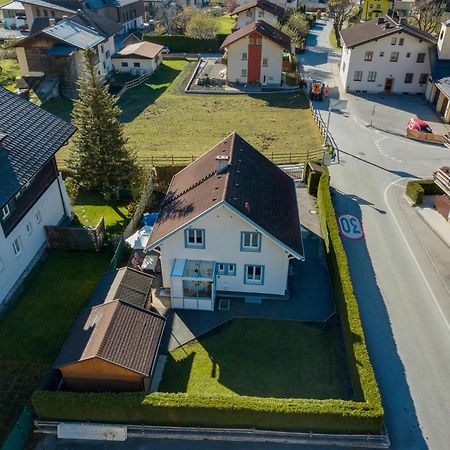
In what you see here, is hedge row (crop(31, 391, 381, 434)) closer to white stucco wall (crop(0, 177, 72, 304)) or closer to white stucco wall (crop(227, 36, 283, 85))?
white stucco wall (crop(0, 177, 72, 304))

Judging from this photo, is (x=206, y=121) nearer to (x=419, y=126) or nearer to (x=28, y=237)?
(x=419, y=126)

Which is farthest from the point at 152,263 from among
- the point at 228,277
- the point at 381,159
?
the point at 381,159

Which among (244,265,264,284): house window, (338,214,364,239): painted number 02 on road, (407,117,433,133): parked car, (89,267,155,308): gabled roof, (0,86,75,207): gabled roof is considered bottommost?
(338,214,364,239): painted number 02 on road

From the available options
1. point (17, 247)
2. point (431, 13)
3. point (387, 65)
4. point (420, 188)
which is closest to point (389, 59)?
point (387, 65)

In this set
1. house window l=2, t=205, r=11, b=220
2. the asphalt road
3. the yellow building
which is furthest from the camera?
the yellow building

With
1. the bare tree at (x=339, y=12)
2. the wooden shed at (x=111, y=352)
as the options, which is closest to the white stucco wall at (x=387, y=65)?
the bare tree at (x=339, y=12)

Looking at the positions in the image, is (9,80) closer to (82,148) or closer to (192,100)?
(192,100)

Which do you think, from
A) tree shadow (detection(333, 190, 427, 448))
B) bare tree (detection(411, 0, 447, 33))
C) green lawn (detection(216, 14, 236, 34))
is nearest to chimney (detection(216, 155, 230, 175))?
tree shadow (detection(333, 190, 427, 448))
